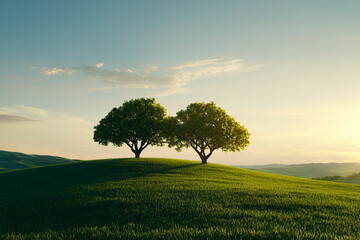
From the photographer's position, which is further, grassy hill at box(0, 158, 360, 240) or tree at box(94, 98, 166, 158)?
tree at box(94, 98, 166, 158)

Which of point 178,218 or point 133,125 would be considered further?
point 133,125

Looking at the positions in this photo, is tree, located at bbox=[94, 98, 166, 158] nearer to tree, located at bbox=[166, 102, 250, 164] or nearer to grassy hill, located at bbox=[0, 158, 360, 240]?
tree, located at bbox=[166, 102, 250, 164]

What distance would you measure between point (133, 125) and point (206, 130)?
1757 centimetres

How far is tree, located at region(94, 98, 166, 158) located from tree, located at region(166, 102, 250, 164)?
21.6ft

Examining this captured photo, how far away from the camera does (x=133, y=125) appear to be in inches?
2185

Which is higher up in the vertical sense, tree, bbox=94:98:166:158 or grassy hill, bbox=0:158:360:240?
tree, bbox=94:98:166:158

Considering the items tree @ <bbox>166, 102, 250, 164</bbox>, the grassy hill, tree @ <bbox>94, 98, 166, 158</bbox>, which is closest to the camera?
the grassy hill

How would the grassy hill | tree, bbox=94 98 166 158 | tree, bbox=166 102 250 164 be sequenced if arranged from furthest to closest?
tree, bbox=94 98 166 158 → tree, bbox=166 102 250 164 → the grassy hill

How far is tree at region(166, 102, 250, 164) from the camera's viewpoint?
47562 mm

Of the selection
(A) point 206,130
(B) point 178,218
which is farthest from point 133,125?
(B) point 178,218

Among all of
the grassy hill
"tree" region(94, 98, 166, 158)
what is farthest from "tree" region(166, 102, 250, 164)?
the grassy hill

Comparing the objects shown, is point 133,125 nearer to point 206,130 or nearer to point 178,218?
point 206,130

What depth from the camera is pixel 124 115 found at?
5866 centimetres

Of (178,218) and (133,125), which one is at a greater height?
(133,125)
